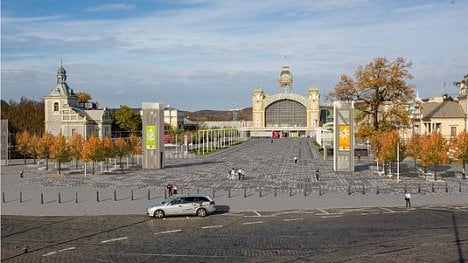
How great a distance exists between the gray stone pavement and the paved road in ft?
9.59

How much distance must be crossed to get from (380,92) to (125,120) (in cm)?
7339

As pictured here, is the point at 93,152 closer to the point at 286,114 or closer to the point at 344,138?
the point at 344,138

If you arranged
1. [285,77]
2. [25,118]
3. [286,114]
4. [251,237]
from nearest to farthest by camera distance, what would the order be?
[251,237], [25,118], [286,114], [285,77]

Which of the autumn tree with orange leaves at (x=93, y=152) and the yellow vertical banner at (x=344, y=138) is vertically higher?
the yellow vertical banner at (x=344, y=138)

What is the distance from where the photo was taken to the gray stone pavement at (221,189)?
31.0 m


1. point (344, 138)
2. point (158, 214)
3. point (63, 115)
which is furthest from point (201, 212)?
point (63, 115)

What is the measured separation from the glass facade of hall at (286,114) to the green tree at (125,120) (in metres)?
58.5

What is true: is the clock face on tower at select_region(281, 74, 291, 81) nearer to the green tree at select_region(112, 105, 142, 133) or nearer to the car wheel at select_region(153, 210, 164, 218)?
the green tree at select_region(112, 105, 142, 133)

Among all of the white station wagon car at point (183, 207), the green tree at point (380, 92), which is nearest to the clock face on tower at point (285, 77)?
the green tree at point (380, 92)

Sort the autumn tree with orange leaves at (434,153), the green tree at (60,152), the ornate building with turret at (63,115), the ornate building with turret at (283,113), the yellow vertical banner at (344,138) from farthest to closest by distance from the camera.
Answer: the ornate building with turret at (283,113) → the ornate building with turret at (63,115) → the yellow vertical banner at (344,138) → the green tree at (60,152) → the autumn tree with orange leaves at (434,153)

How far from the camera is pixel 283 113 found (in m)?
172

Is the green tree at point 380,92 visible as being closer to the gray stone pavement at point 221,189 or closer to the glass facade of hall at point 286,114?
the gray stone pavement at point 221,189

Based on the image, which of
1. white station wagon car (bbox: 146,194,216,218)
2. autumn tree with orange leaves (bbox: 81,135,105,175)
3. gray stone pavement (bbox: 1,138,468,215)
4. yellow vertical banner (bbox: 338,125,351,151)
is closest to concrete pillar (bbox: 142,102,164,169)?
gray stone pavement (bbox: 1,138,468,215)

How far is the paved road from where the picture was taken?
18.0m
